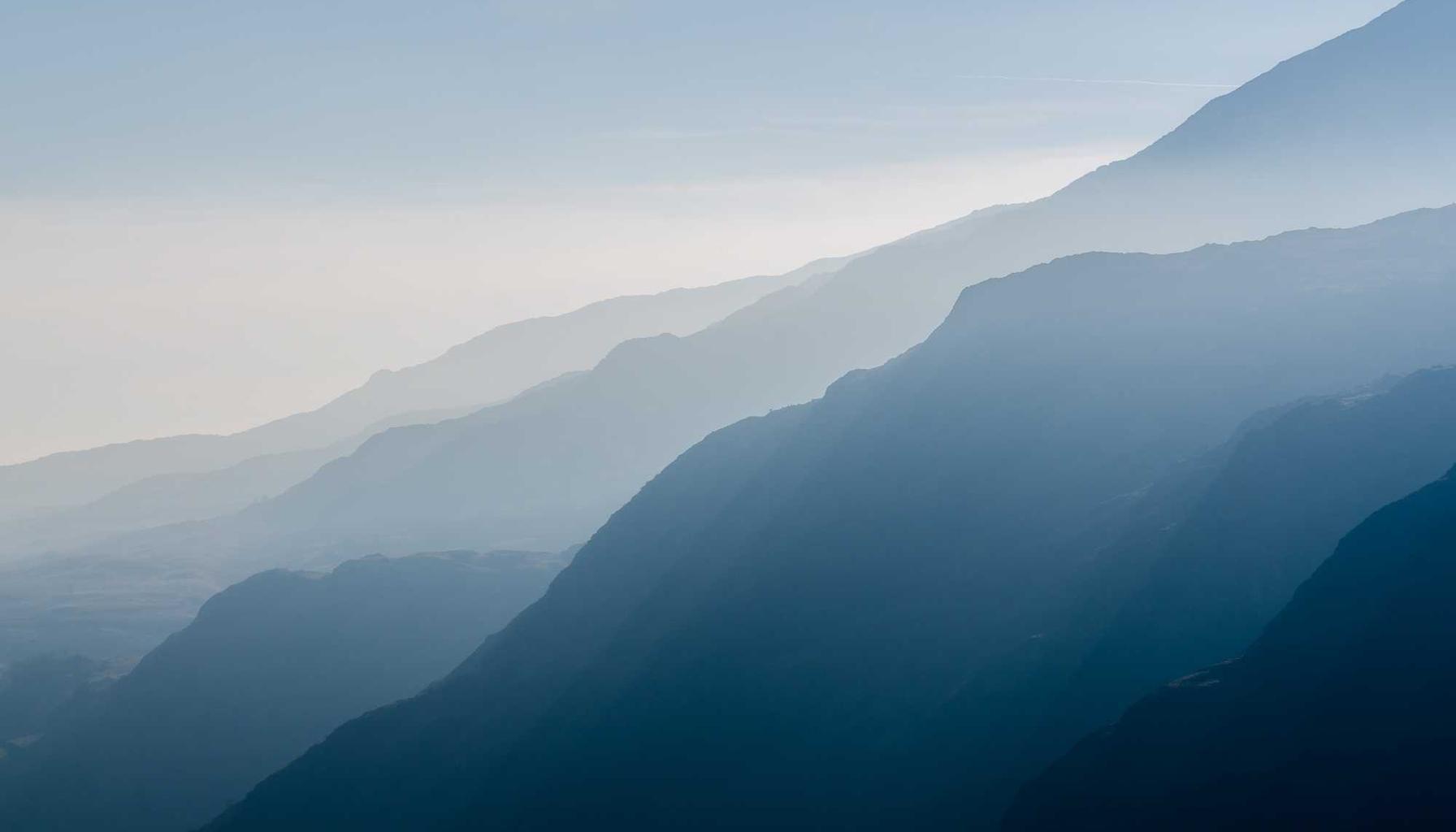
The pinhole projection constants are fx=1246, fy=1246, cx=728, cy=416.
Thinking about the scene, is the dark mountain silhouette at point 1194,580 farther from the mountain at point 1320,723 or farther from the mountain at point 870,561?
the mountain at point 1320,723

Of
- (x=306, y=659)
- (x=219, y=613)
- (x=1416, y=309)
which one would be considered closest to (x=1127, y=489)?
(x=1416, y=309)

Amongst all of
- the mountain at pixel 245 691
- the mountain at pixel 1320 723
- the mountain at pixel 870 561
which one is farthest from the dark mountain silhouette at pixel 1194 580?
the mountain at pixel 245 691

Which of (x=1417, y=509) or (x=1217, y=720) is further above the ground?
(x=1417, y=509)

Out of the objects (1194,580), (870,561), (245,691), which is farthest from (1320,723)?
(245,691)

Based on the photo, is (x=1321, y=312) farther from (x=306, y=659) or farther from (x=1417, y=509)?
(x=306, y=659)

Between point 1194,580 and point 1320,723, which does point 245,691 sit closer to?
point 1194,580

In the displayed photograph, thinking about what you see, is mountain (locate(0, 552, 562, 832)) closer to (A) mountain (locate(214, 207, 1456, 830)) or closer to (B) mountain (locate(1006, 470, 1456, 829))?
(A) mountain (locate(214, 207, 1456, 830))
